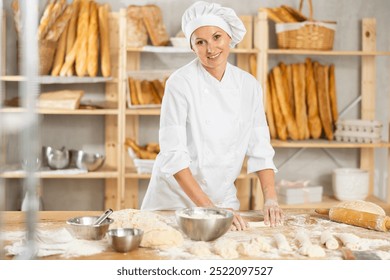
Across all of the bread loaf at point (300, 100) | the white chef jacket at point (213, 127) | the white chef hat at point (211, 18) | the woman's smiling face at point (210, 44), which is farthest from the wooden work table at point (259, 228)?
the bread loaf at point (300, 100)

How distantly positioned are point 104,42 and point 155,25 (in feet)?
1.10

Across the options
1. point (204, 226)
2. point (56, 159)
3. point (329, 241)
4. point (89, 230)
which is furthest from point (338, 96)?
point (89, 230)

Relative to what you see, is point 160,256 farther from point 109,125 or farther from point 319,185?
point 319,185

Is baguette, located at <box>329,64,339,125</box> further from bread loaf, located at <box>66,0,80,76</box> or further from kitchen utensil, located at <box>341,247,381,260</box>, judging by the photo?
kitchen utensil, located at <box>341,247,381,260</box>

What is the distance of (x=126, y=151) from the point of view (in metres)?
4.04

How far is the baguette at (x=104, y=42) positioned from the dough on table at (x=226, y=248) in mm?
2202

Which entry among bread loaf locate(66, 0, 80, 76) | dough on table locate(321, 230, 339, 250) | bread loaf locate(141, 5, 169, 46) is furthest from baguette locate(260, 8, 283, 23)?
dough on table locate(321, 230, 339, 250)

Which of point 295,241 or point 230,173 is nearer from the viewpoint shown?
point 295,241

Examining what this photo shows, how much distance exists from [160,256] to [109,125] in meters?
2.45

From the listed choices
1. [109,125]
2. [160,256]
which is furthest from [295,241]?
[109,125]

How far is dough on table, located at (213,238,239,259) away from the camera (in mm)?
1699

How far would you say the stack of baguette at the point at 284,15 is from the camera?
3.88m

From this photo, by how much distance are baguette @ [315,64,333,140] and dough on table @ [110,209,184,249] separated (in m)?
2.17

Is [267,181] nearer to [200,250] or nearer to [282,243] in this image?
[282,243]
